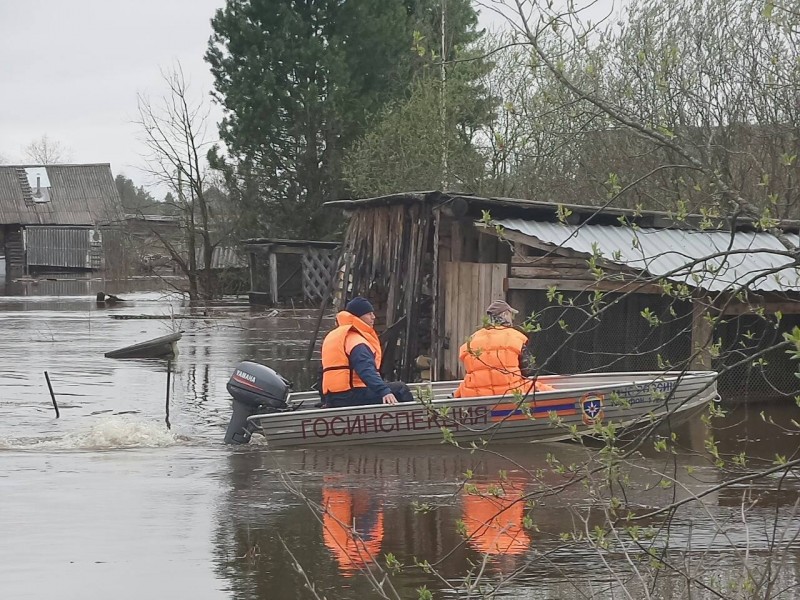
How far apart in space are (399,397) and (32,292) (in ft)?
118

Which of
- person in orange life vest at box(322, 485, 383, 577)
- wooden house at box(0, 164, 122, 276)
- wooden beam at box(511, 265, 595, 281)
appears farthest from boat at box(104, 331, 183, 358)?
wooden house at box(0, 164, 122, 276)

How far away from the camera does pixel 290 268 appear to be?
125 feet

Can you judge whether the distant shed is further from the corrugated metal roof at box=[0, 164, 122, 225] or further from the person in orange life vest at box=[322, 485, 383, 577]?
the corrugated metal roof at box=[0, 164, 122, 225]

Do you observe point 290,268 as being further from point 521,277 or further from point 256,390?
point 256,390

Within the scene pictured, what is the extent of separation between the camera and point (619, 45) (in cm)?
2630

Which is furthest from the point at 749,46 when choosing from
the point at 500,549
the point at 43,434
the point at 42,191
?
the point at 42,191

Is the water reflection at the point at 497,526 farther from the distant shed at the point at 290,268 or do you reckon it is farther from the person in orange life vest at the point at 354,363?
the distant shed at the point at 290,268

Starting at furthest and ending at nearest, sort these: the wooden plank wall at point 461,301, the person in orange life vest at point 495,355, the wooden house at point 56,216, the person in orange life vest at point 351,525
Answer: the wooden house at point 56,216 < the wooden plank wall at point 461,301 < the person in orange life vest at point 495,355 < the person in orange life vest at point 351,525

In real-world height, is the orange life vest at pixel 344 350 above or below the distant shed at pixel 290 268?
below

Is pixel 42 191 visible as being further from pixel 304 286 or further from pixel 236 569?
pixel 236 569

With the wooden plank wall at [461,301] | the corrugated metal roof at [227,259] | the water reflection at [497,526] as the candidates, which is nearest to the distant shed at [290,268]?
the corrugated metal roof at [227,259]

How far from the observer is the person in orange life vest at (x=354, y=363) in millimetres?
13070

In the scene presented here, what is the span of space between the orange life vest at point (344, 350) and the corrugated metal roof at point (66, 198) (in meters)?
54.2

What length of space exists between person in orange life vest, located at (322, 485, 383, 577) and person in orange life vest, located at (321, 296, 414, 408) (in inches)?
74.1
